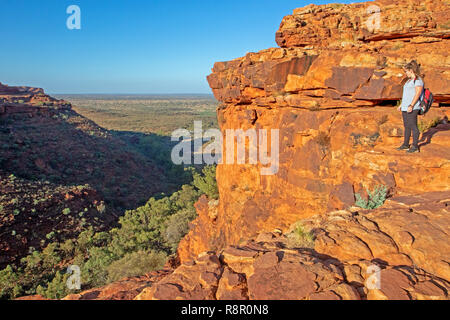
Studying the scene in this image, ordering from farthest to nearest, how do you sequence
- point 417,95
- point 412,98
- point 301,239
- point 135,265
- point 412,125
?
point 135,265
point 412,125
point 412,98
point 417,95
point 301,239

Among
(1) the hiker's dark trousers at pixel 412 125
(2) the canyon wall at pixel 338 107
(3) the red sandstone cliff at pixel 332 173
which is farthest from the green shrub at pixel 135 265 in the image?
(1) the hiker's dark trousers at pixel 412 125

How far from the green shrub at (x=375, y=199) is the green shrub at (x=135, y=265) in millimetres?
10251

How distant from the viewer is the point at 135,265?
12328 mm

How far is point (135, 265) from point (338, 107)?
11.3 meters

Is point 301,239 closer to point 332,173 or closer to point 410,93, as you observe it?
point 332,173

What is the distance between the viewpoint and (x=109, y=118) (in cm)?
6912

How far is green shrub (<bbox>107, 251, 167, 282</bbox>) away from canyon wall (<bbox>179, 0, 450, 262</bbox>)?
4.84m

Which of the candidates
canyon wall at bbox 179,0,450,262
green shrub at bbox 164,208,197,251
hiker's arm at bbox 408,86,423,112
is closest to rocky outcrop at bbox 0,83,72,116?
green shrub at bbox 164,208,197,251

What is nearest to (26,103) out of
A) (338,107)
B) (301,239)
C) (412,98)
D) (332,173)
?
(338,107)

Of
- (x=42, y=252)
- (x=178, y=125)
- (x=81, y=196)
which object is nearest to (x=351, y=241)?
(x=42, y=252)

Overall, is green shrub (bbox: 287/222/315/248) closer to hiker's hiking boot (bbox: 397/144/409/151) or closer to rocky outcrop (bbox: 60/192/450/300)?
rocky outcrop (bbox: 60/192/450/300)

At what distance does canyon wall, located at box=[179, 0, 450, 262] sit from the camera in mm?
6004

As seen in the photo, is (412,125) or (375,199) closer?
(375,199)

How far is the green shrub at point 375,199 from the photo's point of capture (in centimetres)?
514
